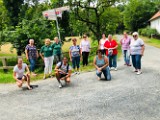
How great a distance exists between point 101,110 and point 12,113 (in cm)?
238

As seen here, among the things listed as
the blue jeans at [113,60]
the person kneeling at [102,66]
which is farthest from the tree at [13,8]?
the person kneeling at [102,66]

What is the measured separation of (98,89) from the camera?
32.9 ft

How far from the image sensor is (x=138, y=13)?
65.8 metres

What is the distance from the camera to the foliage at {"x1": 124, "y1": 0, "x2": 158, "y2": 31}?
213 feet

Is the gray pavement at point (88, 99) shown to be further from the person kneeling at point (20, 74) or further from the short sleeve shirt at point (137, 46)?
the short sleeve shirt at point (137, 46)

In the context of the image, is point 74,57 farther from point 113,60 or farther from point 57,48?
point 113,60

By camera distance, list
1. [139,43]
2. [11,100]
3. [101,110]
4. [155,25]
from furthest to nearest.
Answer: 1. [155,25]
2. [139,43]
3. [11,100]
4. [101,110]

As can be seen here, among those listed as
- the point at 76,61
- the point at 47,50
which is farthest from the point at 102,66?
the point at 47,50

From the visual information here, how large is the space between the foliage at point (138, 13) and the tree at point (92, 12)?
33.6 metres

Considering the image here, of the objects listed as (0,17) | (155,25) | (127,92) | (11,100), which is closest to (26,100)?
(11,100)

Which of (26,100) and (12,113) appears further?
(26,100)

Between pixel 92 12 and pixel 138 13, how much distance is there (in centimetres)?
3526

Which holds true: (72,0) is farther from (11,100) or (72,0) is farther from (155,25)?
(155,25)

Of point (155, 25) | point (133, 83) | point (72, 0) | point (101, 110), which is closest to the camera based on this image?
point (101, 110)
